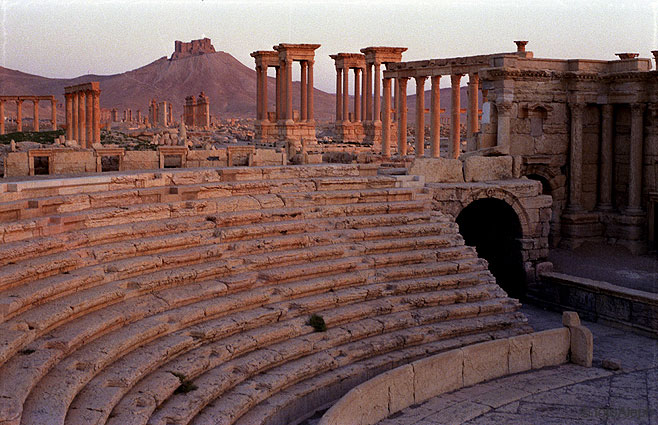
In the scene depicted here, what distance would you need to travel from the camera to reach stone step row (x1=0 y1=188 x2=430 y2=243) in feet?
32.7

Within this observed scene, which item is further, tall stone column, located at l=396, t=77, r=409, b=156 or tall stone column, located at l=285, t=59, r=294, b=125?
tall stone column, located at l=285, t=59, r=294, b=125

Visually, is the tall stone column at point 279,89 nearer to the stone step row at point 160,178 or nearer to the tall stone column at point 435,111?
the tall stone column at point 435,111

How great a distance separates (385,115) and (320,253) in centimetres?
2191

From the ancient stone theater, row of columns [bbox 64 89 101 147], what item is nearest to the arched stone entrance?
the ancient stone theater

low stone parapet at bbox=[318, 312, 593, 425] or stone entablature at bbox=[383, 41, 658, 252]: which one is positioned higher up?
stone entablature at bbox=[383, 41, 658, 252]

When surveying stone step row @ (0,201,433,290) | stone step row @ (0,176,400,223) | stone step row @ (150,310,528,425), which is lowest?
stone step row @ (150,310,528,425)

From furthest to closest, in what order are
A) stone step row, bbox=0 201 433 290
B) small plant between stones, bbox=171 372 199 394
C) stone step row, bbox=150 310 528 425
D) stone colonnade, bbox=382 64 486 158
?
stone colonnade, bbox=382 64 486 158 → stone step row, bbox=0 201 433 290 → small plant between stones, bbox=171 372 199 394 → stone step row, bbox=150 310 528 425

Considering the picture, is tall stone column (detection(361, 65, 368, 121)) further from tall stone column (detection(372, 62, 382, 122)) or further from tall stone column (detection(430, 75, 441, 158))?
tall stone column (detection(430, 75, 441, 158))

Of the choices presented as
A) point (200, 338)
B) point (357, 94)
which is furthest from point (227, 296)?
point (357, 94)

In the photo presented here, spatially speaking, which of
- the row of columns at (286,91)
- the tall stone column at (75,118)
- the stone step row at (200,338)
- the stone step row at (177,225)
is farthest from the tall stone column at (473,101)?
the tall stone column at (75,118)

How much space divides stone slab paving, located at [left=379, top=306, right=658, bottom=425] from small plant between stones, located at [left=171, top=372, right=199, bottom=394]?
2524 mm

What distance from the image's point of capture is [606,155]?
2038 centimetres

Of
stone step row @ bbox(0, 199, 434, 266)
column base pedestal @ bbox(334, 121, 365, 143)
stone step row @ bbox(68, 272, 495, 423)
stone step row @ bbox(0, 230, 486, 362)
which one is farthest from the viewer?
column base pedestal @ bbox(334, 121, 365, 143)

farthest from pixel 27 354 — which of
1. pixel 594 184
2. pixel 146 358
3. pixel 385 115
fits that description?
pixel 385 115
